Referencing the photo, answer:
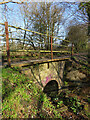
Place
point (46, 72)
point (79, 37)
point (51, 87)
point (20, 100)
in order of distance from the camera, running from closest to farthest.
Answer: point (20, 100), point (46, 72), point (51, 87), point (79, 37)

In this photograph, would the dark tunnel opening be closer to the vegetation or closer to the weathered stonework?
the weathered stonework

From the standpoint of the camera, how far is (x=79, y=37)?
24.6 feet

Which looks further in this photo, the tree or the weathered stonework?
the tree

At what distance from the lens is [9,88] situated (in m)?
2.72

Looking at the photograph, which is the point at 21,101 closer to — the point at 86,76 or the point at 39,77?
the point at 39,77

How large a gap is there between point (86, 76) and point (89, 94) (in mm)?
1347

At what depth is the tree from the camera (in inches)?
252

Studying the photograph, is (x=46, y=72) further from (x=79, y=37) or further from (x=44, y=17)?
(x=44, y=17)

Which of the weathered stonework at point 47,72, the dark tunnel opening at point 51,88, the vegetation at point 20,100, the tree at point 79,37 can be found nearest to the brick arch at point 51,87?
the dark tunnel opening at point 51,88

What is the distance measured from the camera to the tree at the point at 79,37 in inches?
252

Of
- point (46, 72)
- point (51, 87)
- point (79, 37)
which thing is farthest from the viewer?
point (79, 37)

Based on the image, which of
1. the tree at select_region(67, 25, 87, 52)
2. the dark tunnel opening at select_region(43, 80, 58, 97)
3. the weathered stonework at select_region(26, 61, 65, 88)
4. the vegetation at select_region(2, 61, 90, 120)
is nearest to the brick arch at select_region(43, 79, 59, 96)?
the dark tunnel opening at select_region(43, 80, 58, 97)

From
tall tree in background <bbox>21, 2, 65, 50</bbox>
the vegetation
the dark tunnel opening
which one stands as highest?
tall tree in background <bbox>21, 2, 65, 50</bbox>

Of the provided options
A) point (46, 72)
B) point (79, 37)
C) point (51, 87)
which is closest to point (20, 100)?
point (46, 72)
